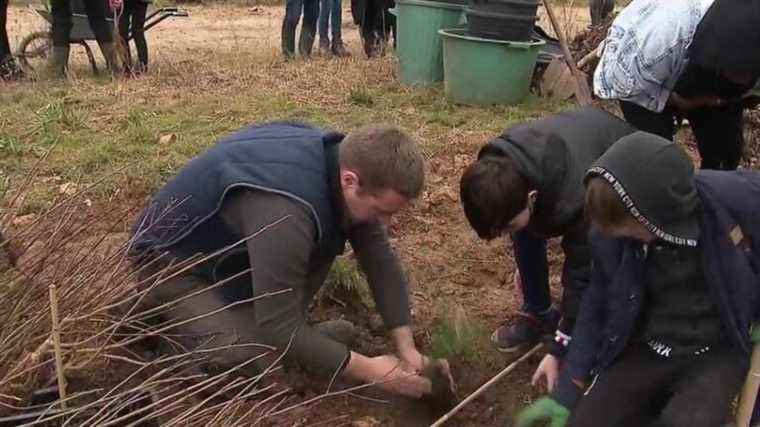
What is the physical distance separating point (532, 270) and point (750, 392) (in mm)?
956

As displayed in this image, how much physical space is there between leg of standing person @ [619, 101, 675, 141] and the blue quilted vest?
48.4 inches

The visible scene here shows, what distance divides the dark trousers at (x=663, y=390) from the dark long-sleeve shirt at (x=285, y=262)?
0.77m

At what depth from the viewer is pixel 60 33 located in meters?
7.88

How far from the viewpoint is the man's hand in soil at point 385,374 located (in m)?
2.75

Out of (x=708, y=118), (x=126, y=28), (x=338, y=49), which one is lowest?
(x=338, y=49)

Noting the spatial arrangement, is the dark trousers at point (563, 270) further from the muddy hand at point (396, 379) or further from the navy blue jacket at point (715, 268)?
the muddy hand at point (396, 379)

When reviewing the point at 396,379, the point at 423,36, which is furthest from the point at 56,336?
the point at 423,36

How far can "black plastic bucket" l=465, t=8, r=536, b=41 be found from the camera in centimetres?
635

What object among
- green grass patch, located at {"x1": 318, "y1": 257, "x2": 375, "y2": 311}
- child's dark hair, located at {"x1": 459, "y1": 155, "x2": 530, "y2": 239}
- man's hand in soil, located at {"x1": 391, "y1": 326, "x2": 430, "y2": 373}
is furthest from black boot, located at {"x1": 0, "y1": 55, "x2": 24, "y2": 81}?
child's dark hair, located at {"x1": 459, "y1": 155, "x2": 530, "y2": 239}

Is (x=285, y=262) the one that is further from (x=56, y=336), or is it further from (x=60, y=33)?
(x=60, y=33)

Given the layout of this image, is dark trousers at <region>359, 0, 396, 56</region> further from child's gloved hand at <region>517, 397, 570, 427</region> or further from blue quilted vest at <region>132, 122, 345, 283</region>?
child's gloved hand at <region>517, 397, 570, 427</region>

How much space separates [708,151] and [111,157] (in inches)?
130

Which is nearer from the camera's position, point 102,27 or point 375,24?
point 102,27

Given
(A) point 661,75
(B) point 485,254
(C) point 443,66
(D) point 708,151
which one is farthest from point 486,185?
(C) point 443,66
